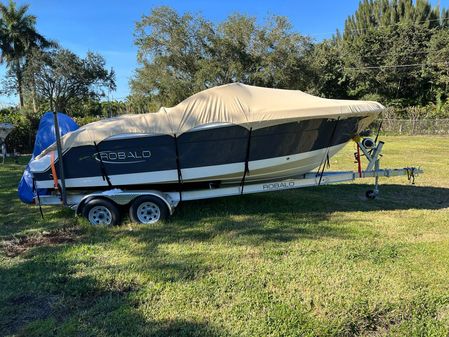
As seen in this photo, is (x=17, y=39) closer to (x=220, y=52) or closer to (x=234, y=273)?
(x=220, y=52)

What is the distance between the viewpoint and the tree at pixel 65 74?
3909 cm

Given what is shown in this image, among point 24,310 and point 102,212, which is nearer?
point 24,310

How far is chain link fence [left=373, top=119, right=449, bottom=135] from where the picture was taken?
30.6 metres

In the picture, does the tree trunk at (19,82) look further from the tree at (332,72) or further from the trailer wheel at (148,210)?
the trailer wheel at (148,210)

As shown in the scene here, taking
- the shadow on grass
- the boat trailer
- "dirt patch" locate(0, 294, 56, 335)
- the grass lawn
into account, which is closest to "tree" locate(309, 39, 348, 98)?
the boat trailer

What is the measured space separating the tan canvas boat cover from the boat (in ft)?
0.05

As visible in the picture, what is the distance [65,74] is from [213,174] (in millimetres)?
37573

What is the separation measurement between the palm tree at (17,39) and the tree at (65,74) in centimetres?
378

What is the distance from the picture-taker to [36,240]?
5.59m

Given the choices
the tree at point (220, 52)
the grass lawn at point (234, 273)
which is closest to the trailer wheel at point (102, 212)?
the grass lawn at point (234, 273)

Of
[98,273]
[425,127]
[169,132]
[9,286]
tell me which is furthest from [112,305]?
[425,127]

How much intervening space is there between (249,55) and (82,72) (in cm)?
1840

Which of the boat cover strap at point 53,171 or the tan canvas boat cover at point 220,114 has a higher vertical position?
the tan canvas boat cover at point 220,114

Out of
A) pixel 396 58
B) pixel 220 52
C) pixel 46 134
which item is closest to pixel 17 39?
pixel 220 52
